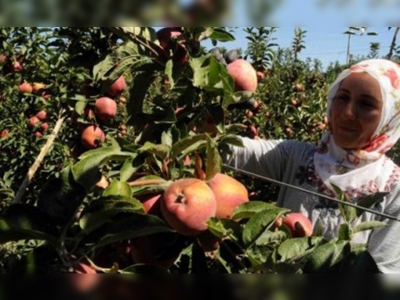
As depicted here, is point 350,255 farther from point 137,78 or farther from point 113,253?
point 137,78

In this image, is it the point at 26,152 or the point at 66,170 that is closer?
the point at 66,170

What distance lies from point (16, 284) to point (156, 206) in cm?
35

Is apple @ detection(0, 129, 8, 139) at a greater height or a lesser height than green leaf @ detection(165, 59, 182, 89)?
lesser

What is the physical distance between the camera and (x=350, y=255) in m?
0.51

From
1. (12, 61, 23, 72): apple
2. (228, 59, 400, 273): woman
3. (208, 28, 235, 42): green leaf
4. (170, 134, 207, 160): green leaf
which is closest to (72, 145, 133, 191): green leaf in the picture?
(170, 134, 207, 160): green leaf

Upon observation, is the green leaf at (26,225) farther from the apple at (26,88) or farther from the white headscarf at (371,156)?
the apple at (26,88)

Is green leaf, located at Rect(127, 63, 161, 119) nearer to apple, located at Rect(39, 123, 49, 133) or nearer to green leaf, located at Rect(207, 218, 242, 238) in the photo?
green leaf, located at Rect(207, 218, 242, 238)

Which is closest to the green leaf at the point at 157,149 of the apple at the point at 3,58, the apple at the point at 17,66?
the apple at the point at 3,58

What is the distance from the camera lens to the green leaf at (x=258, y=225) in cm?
57

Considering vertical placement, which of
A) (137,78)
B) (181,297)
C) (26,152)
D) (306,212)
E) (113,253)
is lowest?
(26,152)

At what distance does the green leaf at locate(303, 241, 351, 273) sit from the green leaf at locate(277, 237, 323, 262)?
1.9 inches

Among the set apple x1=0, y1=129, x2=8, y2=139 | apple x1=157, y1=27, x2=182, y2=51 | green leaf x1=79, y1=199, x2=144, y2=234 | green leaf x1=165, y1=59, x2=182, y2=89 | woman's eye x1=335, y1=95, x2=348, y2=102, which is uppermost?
apple x1=157, y1=27, x2=182, y2=51

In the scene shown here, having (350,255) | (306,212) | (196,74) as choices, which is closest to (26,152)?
(306,212)

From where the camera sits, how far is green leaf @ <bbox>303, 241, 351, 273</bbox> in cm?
49
